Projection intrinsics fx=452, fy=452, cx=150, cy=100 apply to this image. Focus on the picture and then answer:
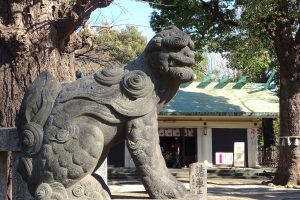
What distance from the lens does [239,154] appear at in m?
22.7

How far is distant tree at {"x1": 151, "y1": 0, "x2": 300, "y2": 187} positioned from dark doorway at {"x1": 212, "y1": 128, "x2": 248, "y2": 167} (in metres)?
7.08

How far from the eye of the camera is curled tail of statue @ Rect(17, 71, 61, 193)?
3.46 metres

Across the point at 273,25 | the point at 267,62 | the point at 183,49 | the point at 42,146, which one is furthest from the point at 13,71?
the point at 267,62

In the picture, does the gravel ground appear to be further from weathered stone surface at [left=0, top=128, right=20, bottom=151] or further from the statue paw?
the statue paw

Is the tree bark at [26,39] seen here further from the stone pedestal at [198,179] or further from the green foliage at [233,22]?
the green foliage at [233,22]

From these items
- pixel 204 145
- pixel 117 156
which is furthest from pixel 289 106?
pixel 117 156

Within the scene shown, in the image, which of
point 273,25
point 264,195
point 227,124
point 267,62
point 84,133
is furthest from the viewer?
point 227,124

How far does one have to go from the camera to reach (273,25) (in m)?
15.9

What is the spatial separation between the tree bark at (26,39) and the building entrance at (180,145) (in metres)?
18.4

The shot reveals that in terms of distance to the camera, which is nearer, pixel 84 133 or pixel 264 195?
pixel 84 133

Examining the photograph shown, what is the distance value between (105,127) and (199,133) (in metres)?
20.6

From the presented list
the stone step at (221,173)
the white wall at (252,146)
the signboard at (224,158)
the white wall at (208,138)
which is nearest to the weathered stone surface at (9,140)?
the stone step at (221,173)

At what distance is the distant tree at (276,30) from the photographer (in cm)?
1542

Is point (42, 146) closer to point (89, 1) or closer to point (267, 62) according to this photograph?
point (89, 1)
